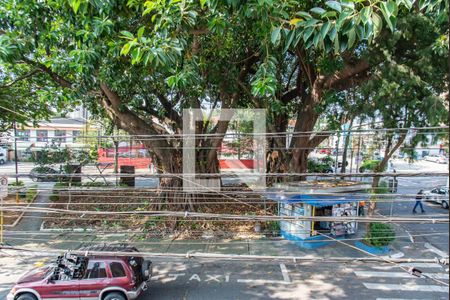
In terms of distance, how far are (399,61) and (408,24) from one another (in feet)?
3.92

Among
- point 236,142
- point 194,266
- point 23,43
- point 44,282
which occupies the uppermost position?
point 23,43

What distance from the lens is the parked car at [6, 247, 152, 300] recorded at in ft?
18.7

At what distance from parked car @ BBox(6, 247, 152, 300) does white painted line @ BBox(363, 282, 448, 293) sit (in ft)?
16.4

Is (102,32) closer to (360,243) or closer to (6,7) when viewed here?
→ (6,7)

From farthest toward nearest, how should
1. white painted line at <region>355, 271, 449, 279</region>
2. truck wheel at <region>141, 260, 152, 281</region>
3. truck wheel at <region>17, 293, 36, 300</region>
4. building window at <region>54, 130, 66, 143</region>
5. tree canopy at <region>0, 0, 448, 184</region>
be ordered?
white painted line at <region>355, 271, 449, 279</region>
truck wheel at <region>141, 260, 152, 281</region>
truck wheel at <region>17, 293, 36, 300</region>
building window at <region>54, 130, 66, 143</region>
tree canopy at <region>0, 0, 448, 184</region>

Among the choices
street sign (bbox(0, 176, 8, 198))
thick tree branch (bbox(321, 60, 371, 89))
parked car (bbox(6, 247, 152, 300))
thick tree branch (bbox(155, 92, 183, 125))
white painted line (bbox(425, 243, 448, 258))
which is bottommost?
→ white painted line (bbox(425, 243, 448, 258))

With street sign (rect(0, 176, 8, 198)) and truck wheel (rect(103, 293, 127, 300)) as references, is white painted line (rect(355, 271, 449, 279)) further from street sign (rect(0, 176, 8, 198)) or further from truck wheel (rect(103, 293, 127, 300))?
street sign (rect(0, 176, 8, 198))

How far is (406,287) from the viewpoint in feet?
22.1

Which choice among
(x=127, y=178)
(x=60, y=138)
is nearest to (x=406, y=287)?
(x=60, y=138)

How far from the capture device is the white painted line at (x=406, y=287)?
6625 mm

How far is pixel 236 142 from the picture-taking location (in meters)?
12.9

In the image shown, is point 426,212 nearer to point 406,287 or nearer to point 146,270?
point 406,287

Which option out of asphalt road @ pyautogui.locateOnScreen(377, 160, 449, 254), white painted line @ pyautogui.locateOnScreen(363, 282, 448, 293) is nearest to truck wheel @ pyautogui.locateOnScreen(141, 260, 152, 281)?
white painted line @ pyautogui.locateOnScreen(363, 282, 448, 293)

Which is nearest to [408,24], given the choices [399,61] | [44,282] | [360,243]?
[399,61]
